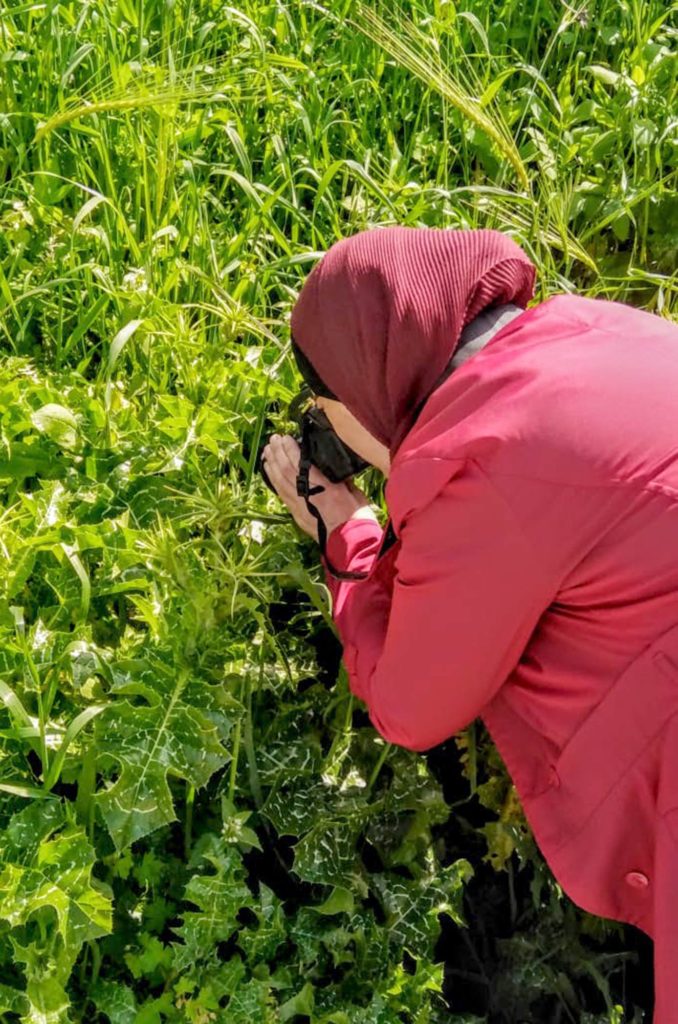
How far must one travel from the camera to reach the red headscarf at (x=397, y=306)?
4.74 feet

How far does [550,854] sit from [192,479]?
0.86m

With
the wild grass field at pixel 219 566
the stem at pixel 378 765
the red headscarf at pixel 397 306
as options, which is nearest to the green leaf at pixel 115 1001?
the wild grass field at pixel 219 566

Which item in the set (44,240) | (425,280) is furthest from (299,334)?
(44,240)

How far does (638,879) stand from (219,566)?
2.44 feet

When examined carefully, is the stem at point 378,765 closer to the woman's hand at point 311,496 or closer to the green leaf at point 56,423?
the woman's hand at point 311,496

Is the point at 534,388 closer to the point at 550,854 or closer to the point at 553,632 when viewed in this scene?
the point at 553,632

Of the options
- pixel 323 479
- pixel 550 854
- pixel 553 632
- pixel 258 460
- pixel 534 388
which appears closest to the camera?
pixel 534 388

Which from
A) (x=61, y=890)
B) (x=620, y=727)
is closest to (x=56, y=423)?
(x=61, y=890)

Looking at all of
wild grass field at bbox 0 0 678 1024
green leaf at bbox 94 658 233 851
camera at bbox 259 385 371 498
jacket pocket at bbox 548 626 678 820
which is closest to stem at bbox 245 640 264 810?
wild grass field at bbox 0 0 678 1024

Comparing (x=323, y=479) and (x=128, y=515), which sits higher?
(x=323, y=479)

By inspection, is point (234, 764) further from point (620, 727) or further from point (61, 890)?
point (620, 727)

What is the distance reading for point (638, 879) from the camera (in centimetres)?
159

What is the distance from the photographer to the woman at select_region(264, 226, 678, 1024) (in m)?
1.35

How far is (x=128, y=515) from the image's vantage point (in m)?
2.02
